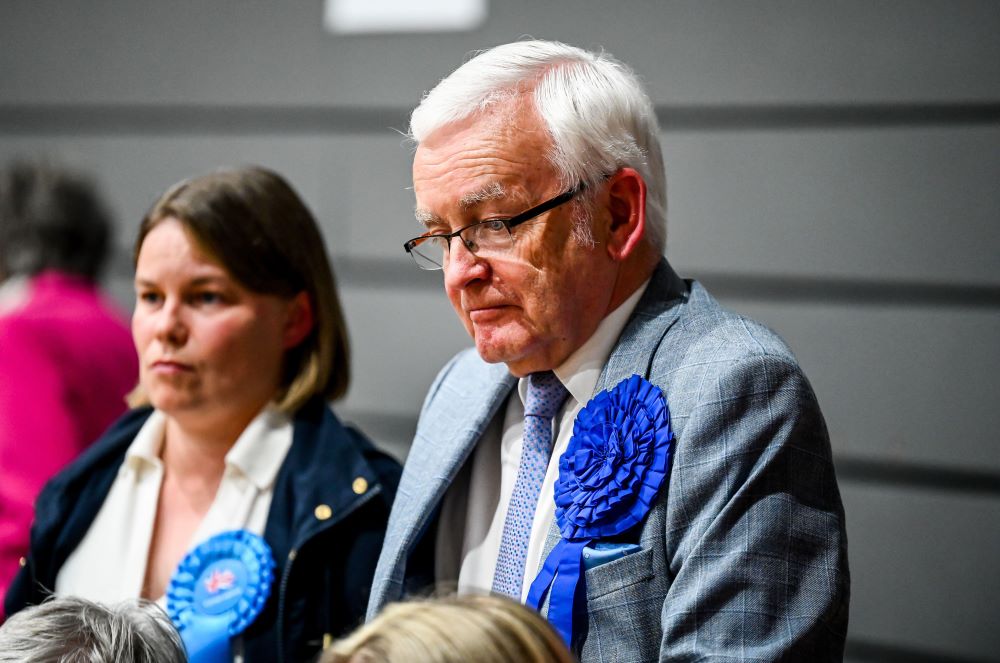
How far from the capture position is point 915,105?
289 centimetres

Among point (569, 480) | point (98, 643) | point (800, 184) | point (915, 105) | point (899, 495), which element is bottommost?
point (899, 495)

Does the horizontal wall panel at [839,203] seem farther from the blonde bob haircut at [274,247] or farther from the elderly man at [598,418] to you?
the elderly man at [598,418]

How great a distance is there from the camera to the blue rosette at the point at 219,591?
2.12 m

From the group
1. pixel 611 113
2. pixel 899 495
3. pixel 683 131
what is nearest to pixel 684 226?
pixel 683 131

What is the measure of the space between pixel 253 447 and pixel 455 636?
4.34 feet

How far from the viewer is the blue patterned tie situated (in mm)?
1799

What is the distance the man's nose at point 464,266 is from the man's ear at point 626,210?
0.21 metres

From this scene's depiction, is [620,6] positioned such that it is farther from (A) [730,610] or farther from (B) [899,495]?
(A) [730,610]

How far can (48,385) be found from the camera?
2.78 m

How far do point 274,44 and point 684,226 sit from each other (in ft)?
4.99

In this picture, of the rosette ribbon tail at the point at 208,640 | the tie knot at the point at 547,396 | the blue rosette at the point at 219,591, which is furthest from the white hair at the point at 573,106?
the rosette ribbon tail at the point at 208,640

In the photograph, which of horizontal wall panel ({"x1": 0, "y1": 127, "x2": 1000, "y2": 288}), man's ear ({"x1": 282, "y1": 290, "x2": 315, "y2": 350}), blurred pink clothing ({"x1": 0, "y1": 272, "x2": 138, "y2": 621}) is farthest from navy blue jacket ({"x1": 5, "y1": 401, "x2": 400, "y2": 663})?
horizontal wall panel ({"x1": 0, "y1": 127, "x2": 1000, "y2": 288})

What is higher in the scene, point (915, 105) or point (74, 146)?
point (915, 105)

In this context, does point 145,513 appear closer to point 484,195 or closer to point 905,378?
point 484,195
